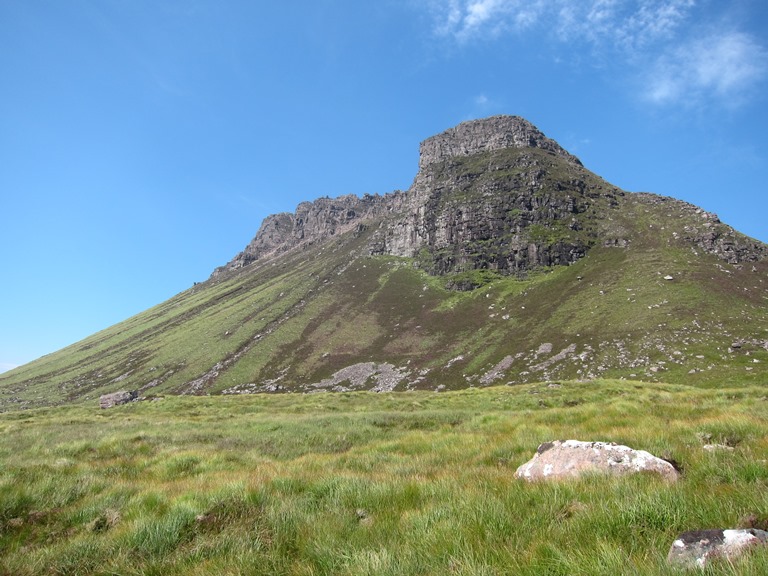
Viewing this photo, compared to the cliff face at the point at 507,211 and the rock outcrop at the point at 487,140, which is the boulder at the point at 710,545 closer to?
the cliff face at the point at 507,211

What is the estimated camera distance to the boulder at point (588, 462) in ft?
18.3

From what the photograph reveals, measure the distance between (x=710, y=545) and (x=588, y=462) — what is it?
10.9 ft

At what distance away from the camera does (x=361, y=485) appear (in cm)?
616

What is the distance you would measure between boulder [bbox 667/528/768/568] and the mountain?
5784 centimetres

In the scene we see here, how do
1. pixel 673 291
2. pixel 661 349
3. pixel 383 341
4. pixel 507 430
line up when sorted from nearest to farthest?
1. pixel 507 430
2. pixel 661 349
3. pixel 673 291
4. pixel 383 341

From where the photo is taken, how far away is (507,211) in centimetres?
13775

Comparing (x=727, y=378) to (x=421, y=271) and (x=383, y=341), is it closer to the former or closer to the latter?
(x=383, y=341)

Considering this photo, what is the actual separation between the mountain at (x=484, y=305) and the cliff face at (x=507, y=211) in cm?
68

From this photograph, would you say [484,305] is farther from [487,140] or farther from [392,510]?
[487,140]

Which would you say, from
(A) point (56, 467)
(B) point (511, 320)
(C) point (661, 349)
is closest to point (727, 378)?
(C) point (661, 349)

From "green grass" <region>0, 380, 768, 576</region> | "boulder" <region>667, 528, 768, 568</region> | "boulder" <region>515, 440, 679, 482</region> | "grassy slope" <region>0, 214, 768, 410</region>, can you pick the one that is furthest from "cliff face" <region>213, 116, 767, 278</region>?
"boulder" <region>667, 528, 768, 568</region>

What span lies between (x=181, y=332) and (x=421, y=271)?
9207 centimetres

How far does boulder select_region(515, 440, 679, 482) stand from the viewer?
559 cm

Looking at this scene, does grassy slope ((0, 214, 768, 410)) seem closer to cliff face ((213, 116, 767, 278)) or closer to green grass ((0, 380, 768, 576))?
cliff face ((213, 116, 767, 278))
